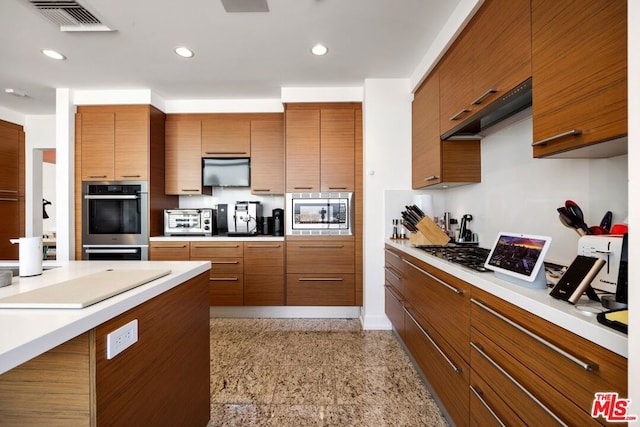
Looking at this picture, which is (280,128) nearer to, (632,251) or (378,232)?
(378,232)

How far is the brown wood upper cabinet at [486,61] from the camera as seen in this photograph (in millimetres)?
1357

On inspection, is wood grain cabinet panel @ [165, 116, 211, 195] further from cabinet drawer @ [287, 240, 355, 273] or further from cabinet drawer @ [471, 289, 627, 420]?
cabinet drawer @ [471, 289, 627, 420]

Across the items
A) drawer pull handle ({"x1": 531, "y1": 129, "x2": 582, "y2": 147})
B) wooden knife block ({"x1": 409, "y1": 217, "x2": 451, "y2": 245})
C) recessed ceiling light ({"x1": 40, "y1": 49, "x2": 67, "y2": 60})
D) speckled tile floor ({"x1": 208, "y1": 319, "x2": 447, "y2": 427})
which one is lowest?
speckled tile floor ({"x1": 208, "y1": 319, "x2": 447, "y2": 427})

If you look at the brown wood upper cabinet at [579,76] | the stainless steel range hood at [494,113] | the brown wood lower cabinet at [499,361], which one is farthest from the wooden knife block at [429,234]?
the brown wood upper cabinet at [579,76]

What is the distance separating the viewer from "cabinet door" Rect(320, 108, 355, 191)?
3193 millimetres

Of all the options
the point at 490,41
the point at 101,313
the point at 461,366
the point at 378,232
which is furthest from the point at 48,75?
the point at 461,366

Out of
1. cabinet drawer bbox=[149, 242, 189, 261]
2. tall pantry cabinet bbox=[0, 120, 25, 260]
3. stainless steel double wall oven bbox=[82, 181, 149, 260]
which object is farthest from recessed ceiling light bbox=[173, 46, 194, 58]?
tall pantry cabinet bbox=[0, 120, 25, 260]

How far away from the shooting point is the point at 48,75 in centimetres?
293

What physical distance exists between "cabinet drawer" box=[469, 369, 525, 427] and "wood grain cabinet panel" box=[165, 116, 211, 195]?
3245 millimetres

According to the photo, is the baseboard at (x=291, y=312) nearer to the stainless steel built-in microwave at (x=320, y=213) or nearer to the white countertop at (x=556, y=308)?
the stainless steel built-in microwave at (x=320, y=213)

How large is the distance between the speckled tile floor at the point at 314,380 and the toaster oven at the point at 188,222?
1108mm

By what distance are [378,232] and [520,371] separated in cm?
206

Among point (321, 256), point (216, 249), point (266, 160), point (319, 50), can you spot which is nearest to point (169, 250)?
Answer: point (216, 249)

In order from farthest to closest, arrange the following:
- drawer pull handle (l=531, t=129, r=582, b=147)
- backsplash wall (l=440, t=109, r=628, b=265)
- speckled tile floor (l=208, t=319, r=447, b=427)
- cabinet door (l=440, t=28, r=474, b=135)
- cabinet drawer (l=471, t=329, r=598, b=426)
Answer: cabinet door (l=440, t=28, r=474, b=135) → speckled tile floor (l=208, t=319, r=447, b=427) → backsplash wall (l=440, t=109, r=628, b=265) → drawer pull handle (l=531, t=129, r=582, b=147) → cabinet drawer (l=471, t=329, r=598, b=426)
